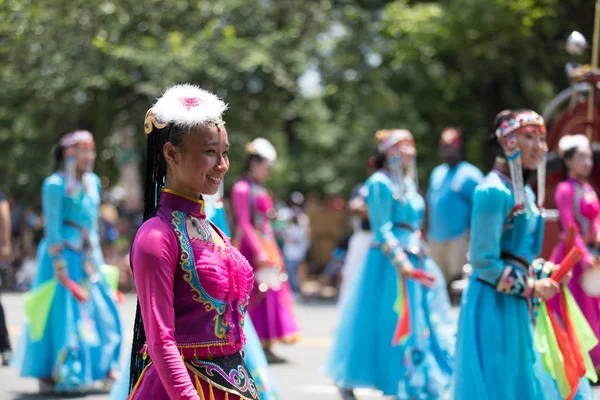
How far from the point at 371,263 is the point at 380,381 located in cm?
89

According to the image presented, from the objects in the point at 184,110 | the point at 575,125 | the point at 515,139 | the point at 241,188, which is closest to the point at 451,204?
the point at 575,125

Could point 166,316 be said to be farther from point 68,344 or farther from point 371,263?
point 68,344

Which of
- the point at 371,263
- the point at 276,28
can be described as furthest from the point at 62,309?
the point at 276,28

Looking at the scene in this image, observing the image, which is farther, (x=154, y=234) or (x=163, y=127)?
(x=163, y=127)

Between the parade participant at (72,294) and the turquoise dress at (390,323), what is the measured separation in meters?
1.92

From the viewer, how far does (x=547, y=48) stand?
671 inches

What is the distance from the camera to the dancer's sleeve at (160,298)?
3.17 m

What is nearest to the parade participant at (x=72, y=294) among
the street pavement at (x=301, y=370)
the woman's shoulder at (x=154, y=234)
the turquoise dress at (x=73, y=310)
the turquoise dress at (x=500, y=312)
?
the turquoise dress at (x=73, y=310)

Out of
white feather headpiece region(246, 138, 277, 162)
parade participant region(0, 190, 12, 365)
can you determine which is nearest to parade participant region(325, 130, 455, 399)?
white feather headpiece region(246, 138, 277, 162)

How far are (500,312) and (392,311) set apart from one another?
220cm

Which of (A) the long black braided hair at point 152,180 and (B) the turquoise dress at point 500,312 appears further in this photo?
(B) the turquoise dress at point 500,312

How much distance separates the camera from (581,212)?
8125mm

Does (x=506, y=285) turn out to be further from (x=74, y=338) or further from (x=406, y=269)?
(x=74, y=338)

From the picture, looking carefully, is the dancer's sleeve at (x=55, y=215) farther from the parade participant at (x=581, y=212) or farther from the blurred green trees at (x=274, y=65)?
the blurred green trees at (x=274, y=65)
